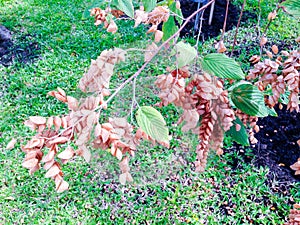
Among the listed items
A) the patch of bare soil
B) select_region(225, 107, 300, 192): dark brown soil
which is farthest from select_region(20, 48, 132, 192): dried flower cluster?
the patch of bare soil

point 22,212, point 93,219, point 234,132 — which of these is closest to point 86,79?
point 234,132

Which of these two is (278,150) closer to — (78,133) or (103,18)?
(103,18)

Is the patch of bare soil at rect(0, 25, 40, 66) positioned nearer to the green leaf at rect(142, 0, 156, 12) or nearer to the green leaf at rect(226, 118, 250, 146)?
the green leaf at rect(142, 0, 156, 12)

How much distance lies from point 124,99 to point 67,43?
2.32 m

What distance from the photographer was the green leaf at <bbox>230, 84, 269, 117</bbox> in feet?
2.17

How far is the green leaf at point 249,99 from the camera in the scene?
2.17ft

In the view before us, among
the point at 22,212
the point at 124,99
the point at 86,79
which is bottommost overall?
the point at 22,212

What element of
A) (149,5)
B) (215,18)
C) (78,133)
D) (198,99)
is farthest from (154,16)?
(215,18)

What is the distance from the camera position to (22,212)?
1.69 metres

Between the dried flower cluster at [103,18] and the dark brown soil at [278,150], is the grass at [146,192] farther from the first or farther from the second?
the dried flower cluster at [103,18]

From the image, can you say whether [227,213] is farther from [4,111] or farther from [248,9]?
[248,9]

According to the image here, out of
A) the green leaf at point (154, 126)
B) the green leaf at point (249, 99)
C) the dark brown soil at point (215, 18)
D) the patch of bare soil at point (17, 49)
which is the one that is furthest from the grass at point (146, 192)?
the dark brown soil at point (215, 18)

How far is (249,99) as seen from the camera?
665mm

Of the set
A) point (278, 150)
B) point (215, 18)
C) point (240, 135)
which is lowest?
point (278, 150)
